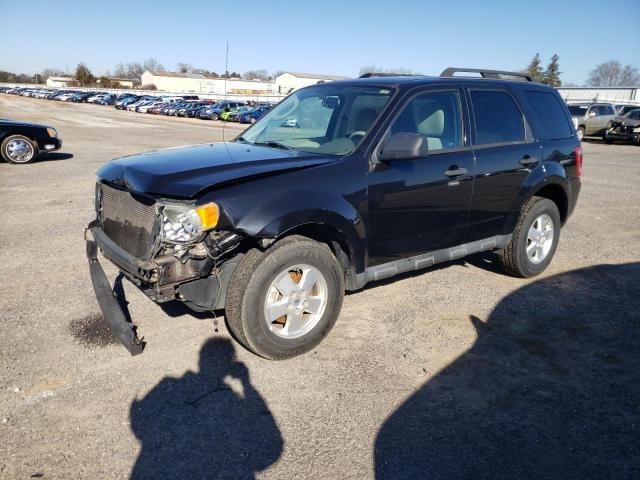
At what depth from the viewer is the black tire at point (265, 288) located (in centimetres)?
336

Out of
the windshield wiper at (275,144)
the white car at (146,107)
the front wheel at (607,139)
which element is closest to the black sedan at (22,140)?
the windshield wiper at (275,144)

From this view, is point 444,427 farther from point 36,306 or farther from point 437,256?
point 36,306

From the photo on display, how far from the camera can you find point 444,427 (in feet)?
9.67

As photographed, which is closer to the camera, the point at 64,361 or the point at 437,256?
the point at 64,361

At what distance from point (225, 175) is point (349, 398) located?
1.66 meters

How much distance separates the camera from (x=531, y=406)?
318 centimetres

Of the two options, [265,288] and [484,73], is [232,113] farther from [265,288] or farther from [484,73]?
[265,288]

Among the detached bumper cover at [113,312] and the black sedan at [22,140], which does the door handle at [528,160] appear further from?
the black sedan at [22,140]

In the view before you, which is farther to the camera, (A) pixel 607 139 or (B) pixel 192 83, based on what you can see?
(B) pixel 192 83

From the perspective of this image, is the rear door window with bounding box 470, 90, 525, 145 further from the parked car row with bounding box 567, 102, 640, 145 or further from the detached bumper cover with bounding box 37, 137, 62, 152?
the parked car row with bounding box 567, 102, 640, 145

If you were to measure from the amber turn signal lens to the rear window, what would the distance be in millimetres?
3682

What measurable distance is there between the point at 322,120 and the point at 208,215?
6.06ft

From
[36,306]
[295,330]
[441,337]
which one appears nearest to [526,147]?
[441,337]

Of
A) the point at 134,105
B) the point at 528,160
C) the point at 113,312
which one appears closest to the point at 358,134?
the point at 528,160
